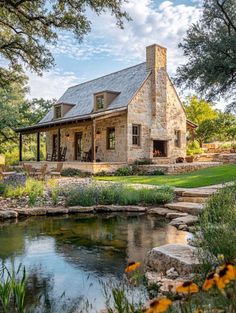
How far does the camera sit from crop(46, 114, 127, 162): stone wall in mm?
20703

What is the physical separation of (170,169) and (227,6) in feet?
28.2

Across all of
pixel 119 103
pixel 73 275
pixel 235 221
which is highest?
pixel 119 103

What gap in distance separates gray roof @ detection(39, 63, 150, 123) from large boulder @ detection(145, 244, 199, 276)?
15952 millimetres

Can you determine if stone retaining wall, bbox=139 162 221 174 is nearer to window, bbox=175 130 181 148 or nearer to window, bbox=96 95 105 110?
window, bbox=175 130 181 148

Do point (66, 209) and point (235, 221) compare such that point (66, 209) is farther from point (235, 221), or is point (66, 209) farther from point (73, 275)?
point (235, 221)

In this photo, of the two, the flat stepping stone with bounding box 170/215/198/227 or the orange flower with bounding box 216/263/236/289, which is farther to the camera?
the flat stepping stone with bounding box 170/215/198/227

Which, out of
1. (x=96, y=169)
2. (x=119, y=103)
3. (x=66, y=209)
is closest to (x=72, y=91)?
(x=119, y=103)

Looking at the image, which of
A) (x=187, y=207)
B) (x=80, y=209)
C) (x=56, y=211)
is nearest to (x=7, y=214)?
(x=56, y=211)

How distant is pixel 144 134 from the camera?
21.4 metres

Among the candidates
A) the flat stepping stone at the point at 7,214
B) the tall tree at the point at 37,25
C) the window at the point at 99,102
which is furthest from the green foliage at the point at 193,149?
the flat stepping stone at the point at 7,214

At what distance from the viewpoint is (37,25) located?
1251cm

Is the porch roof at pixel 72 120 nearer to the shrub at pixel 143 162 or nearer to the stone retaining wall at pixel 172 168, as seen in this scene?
the shrub at pixel 143 162

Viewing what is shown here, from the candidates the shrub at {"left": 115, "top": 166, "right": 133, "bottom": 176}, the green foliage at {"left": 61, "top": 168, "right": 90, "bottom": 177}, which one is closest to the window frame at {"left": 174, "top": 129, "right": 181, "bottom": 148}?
the shrub at {"left": 115, "top": 166, "right": 133, "bottom": 176}

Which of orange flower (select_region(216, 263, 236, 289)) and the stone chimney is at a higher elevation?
the stone chimney
